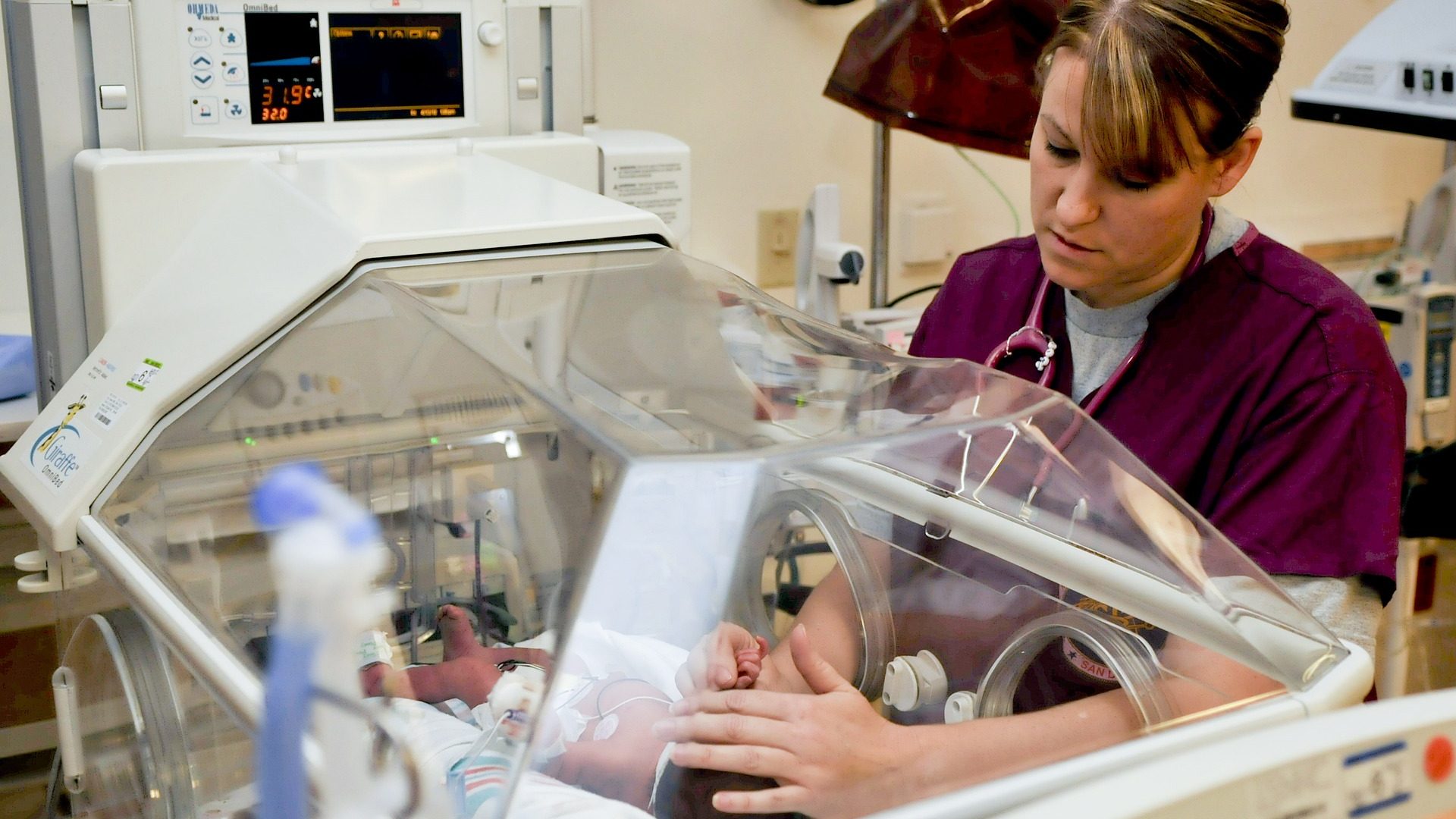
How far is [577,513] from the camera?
2.72 feet

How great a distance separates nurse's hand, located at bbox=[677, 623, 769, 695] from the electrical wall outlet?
5.87 ft

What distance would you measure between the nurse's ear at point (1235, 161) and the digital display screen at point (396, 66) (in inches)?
31.2

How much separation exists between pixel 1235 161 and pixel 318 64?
2.97 feet

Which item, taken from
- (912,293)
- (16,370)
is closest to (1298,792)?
(16,370)

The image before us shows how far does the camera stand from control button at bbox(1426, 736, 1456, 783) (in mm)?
747

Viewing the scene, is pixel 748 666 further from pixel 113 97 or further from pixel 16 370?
pixel 16 370

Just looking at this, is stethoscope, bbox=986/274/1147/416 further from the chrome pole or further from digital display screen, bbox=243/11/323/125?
the chrome pole

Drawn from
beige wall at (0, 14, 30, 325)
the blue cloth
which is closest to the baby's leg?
the blue cloth

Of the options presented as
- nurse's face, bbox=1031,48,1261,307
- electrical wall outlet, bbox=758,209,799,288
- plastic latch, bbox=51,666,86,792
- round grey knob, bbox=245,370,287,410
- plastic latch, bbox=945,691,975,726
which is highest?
nurse's face, bbox=1031,48,1261,307

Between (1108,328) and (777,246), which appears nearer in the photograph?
(1108,328)

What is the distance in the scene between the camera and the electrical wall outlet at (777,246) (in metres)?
2.62

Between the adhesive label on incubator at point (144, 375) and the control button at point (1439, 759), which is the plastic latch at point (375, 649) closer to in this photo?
the adhesive label on incubator at point (144, 375)

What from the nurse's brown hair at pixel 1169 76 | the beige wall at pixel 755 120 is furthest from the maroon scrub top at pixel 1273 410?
the beige wall at pixel 755 120

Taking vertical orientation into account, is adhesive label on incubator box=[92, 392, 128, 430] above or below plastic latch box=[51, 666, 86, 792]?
above
